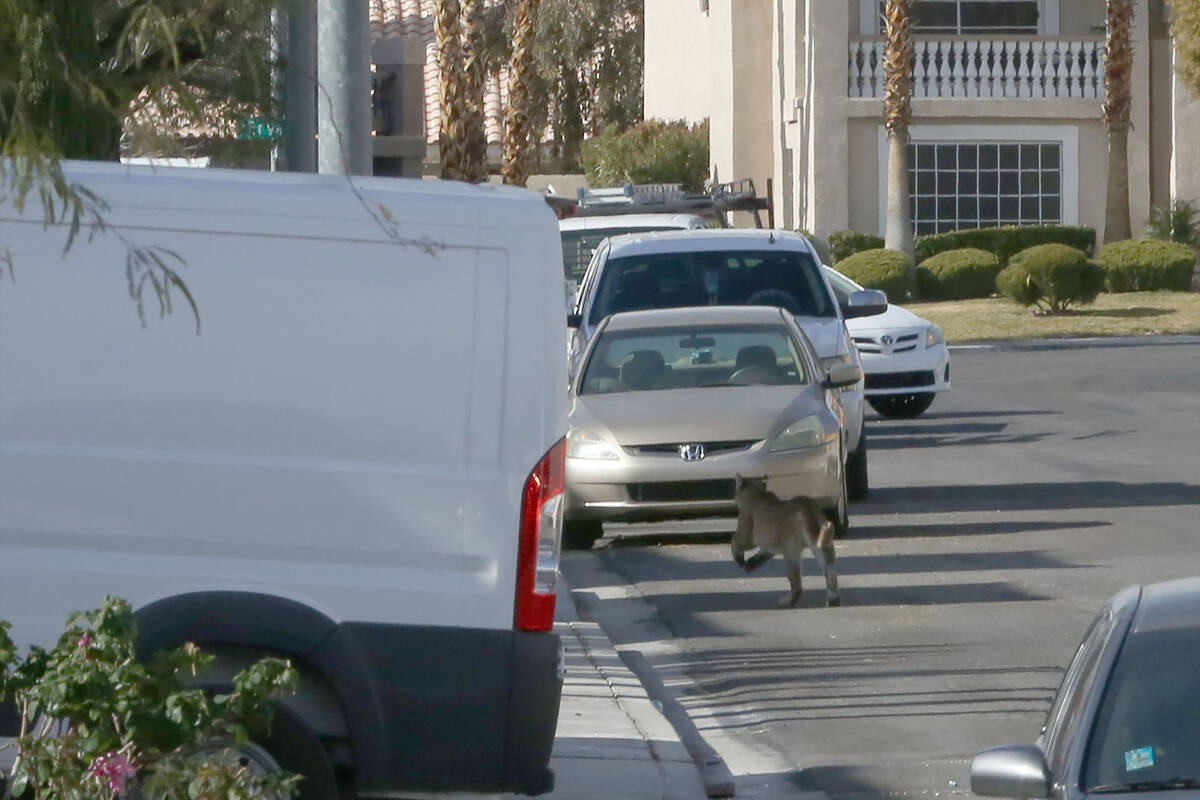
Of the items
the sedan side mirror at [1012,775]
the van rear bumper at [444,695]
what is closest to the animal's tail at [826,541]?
the van rear bumper at [444,695]

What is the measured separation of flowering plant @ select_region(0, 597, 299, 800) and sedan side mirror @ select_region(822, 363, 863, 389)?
829 cm

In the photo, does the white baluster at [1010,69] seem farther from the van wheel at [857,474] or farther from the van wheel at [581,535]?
the van wheel at [581,535]

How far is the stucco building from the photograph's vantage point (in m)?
37.0

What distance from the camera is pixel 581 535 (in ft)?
42.3

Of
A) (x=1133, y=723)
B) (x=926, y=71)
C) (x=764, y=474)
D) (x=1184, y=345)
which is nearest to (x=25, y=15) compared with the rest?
(x=1133, y=723)

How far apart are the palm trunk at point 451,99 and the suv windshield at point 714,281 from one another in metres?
8.63

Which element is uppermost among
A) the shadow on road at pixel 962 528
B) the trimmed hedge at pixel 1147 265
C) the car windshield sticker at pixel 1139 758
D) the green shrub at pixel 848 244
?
the green shrub at pixel 848 244

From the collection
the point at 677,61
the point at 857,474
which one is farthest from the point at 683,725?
the point at 677,61

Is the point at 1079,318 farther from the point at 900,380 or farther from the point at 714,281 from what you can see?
the point at 714,281

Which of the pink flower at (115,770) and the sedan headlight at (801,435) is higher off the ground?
the pink flower at (115,770)

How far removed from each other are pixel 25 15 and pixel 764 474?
29.3ft

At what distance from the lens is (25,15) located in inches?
131

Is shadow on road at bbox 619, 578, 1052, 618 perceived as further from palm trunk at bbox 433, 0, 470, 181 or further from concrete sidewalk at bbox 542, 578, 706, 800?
palm trunk at bbox 433, 0, 470, 181

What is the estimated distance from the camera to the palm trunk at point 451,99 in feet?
78.5
